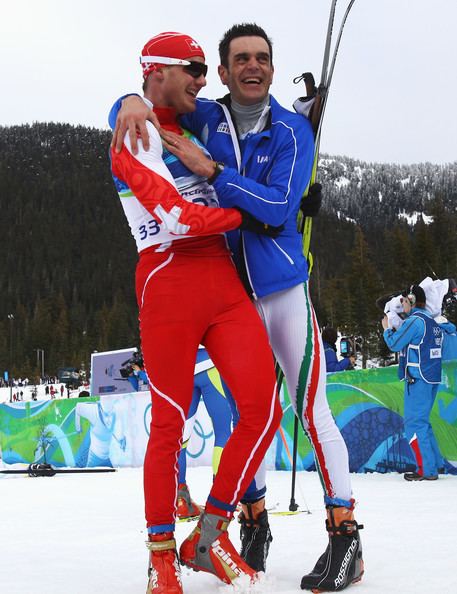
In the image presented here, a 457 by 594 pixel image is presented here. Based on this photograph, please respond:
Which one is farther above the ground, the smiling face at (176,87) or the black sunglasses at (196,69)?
the black sunglasses at (196,69)

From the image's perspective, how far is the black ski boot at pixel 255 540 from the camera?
2.66 metres

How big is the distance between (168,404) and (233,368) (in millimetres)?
236

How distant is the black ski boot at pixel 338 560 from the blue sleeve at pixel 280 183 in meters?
1.02

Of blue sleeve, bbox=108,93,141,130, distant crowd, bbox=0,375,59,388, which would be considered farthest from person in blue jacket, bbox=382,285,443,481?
distant crowd, bbox=0,375,59,388

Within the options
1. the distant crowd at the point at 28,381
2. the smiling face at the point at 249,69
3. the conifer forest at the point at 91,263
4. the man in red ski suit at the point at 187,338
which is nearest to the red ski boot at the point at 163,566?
the man in red ski suit at the point at 187,338

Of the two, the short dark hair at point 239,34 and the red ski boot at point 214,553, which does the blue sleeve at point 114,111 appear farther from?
the red ski boot at point 214,553

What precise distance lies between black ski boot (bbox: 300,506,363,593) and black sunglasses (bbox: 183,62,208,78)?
1561 mm

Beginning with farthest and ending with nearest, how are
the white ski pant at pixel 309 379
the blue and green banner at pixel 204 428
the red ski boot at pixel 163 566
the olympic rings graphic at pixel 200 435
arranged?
the olympic rings graphic at pixel 200 435 < the blue and green banner at pixel 204 428 < the white ski pant at pixel 309 379 < the red ski boot at pixel 163 566

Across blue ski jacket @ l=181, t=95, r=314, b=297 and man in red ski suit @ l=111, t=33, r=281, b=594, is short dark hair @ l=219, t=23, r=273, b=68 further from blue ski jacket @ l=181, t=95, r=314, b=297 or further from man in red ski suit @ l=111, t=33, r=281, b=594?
man in red ski suit @ l=111, t=33, r=281, b=594

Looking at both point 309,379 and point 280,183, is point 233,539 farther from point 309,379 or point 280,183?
Result: point 280,183

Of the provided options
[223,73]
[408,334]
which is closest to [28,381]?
[408,334]

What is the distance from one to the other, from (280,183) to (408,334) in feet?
16.4

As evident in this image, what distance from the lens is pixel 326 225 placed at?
470 feet

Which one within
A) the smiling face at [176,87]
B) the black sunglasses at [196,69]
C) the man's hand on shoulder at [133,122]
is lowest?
the man's hand on shoulder at [133,122]
